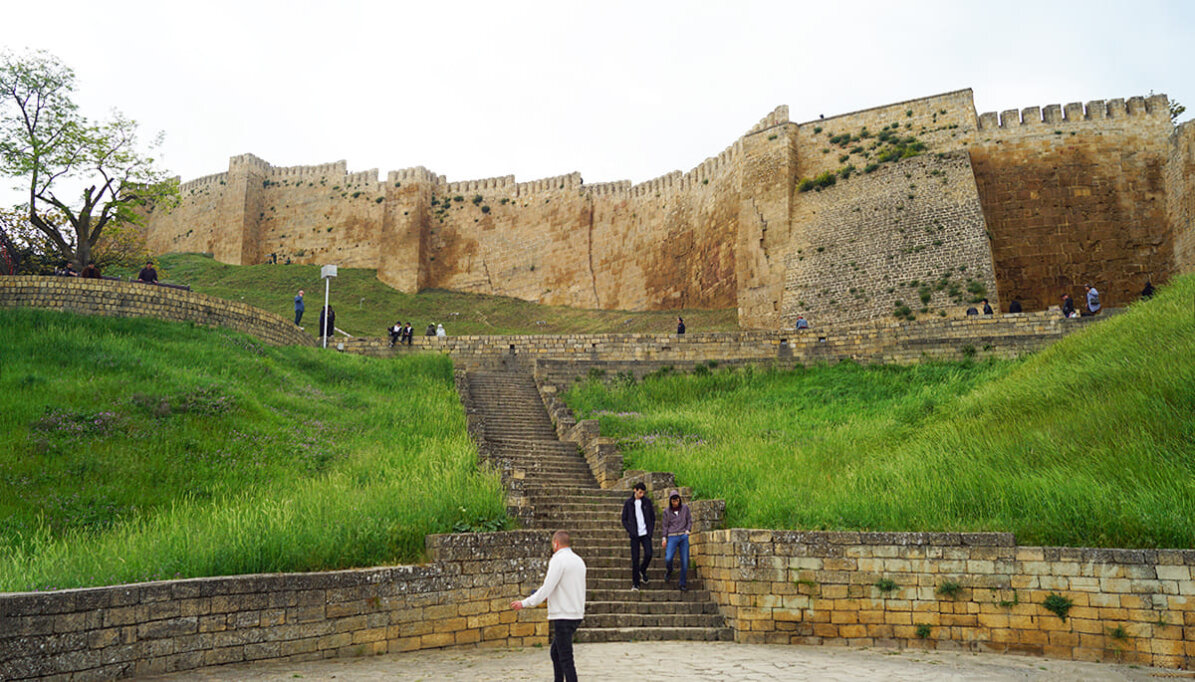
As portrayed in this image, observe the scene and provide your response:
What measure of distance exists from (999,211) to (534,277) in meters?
19.1

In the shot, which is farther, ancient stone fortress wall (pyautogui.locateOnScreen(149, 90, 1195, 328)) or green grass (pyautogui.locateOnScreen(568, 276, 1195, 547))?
ancient stone fortress wall (pyautogui.locateOnScreen(149, 90, 1195, 328))

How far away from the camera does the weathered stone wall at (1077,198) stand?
2392 cm

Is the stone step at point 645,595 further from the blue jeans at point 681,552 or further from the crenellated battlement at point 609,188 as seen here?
the crenellated battlement at point 609,188

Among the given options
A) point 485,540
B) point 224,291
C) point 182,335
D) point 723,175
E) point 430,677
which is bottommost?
point 430,677

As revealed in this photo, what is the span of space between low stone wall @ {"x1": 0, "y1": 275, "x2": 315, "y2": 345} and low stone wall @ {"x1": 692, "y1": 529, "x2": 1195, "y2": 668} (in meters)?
13.8

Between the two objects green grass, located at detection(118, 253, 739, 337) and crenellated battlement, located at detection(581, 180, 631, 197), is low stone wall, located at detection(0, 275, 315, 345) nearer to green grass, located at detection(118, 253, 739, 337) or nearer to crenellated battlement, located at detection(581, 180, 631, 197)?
green grass, located at detection(118, 253, 739, 337)

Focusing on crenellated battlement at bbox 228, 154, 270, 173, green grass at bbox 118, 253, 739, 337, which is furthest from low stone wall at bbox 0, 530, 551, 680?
crenellated battlement at bbox 228, 154, 270, 173

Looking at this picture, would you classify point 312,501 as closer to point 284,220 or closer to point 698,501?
point 698,501

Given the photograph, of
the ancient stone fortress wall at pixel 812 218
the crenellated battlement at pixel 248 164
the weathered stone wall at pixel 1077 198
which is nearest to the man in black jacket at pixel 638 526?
the ancient stone fortress wall at pixel 812 218

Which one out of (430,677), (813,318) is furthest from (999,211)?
(430,677)

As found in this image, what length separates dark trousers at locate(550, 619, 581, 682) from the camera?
5469 millimetres

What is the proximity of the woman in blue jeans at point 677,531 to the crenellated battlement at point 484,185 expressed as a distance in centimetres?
3182

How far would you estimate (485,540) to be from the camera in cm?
823

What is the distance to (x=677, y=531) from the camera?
9.57 metres
